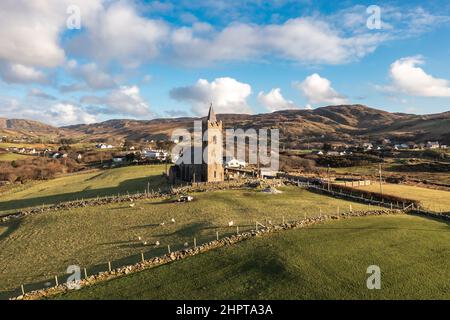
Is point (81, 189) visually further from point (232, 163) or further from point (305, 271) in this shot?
point (305, 271)

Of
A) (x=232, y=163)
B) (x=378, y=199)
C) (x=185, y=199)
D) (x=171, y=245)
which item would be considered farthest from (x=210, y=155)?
(x=232, y=163)

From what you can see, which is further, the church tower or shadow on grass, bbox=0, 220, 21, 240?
the church tower

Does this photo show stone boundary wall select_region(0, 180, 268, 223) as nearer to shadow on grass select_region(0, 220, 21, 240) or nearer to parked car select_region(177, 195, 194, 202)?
shadow on grass select_region(0, 220, 21, 240)

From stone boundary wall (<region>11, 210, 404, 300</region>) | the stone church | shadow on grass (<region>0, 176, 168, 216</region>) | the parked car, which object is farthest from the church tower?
stone boundary wall (<region>11, 210, 404, 300</region>)

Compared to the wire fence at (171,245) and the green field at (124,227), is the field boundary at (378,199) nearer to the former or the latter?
the wire fence at (171,245)

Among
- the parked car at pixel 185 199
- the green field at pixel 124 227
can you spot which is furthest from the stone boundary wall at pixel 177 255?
the parked car at pixel 185 199

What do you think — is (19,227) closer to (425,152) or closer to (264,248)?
(264,248)

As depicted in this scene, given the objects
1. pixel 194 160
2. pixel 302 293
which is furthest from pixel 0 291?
pixel 194 160
